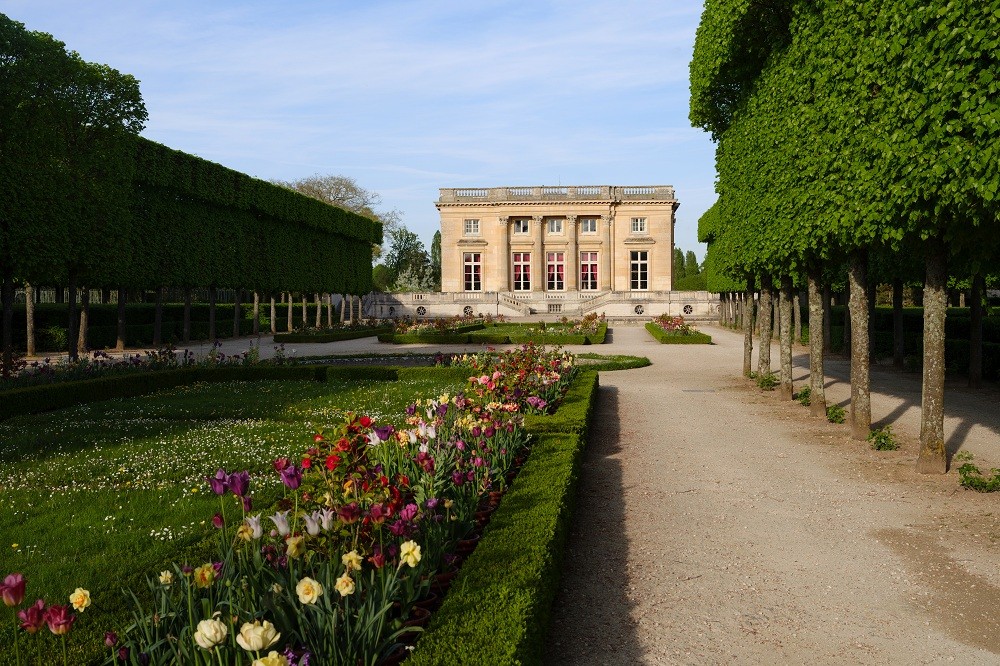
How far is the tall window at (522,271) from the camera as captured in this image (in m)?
70.5

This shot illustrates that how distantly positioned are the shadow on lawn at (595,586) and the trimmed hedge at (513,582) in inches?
7.8

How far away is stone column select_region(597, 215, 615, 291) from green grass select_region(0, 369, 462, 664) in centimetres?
5442

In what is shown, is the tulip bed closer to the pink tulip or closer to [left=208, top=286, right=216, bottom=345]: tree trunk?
the pink tulip

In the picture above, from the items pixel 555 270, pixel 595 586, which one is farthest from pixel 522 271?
pixel 595 586

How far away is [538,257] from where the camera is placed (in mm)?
69562

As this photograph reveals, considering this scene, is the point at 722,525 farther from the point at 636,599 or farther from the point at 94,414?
the point at 94,414

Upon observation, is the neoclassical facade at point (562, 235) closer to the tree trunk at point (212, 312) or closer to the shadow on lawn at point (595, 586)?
the tree trunk at point (212, 312)

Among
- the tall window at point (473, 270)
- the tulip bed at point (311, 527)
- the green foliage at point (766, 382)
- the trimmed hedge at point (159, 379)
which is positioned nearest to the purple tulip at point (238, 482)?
the tulip bed at point (311, 527)

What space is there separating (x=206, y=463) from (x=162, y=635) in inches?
219

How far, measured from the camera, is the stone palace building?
225 feet

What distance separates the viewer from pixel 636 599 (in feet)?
18.0

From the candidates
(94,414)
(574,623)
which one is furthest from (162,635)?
(94,414)

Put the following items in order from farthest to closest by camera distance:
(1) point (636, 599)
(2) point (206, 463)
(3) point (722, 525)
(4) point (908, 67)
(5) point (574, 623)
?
1. (2) point (206, 463)
2. (4) point (908, 67)
3. (3) point (722, 525)
4. (1) point (636, 599)
5. (5) point (574, 623)

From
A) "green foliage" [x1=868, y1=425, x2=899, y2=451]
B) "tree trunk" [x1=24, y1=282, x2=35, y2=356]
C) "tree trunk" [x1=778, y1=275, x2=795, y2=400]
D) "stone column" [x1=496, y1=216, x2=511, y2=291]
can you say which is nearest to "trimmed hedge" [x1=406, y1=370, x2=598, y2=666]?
"green foliage" [x1=868, y1=425, x2=899, y2=451]
